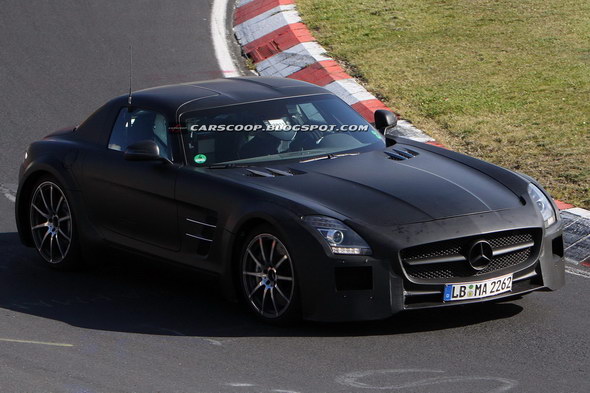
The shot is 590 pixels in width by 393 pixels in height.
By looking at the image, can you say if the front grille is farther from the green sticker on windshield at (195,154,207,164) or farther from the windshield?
the green sticker on windshield at (195,154,207,164)

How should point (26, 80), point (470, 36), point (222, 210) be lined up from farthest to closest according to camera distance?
point (470, 36)
point (26, 80)
point (222, 210)

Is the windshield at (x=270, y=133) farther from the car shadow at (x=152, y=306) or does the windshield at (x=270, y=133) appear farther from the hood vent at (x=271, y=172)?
the car shadow at (x=152, y=306)

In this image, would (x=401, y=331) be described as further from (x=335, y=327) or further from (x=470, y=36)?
(x=470, y=36)

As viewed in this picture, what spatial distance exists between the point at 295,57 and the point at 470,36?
8.50ft

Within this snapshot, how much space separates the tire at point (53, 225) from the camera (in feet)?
28.3

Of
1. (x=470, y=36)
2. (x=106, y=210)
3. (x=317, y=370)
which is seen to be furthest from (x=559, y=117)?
(x=317, y=370)

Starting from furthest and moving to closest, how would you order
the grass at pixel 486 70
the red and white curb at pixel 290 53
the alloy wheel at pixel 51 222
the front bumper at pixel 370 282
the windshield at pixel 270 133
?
the red and white curb at pixel 290 53
the grass at pixel 486 70
the alloy wheel at pixel 51 222
the windshield at pixel 270 133
the front bumper at pixel 370 282

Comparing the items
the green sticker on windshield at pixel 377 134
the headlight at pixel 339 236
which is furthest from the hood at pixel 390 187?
the green sticker on windshield at pixel 377 134

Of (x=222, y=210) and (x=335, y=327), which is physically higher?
(x=222, y=210)

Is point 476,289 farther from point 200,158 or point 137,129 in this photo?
point 137,129

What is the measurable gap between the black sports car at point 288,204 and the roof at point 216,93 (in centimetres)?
1

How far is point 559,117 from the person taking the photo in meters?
12.4

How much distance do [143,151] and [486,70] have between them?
7383mm

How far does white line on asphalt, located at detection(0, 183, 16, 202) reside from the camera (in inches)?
413
